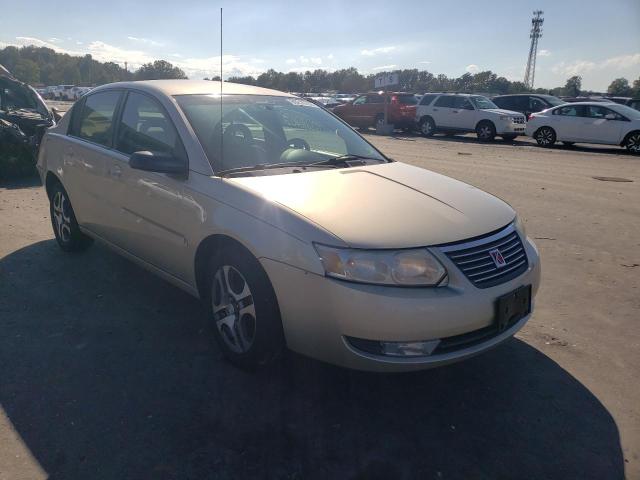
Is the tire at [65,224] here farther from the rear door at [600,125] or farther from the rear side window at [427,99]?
the rear side window at [427,99]

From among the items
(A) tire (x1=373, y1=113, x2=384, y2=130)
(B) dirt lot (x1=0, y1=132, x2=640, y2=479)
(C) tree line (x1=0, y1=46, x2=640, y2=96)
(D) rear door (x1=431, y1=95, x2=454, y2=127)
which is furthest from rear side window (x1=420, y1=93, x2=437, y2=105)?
(C) tree line (x1=0, y1=46, x2=640, y2=96)

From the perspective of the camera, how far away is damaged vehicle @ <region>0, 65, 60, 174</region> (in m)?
9.33

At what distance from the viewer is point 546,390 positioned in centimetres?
299

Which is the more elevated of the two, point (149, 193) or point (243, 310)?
point (149, 193)

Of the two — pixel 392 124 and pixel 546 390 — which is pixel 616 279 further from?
pixel 392 124

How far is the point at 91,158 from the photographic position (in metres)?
4.30

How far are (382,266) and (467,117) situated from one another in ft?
60.7

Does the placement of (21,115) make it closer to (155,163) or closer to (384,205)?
(155,163)

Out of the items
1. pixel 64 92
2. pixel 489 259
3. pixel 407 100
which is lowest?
pixel 489 259

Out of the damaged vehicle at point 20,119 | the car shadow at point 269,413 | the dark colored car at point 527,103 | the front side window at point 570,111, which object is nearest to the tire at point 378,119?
the dark colored car at point 527,103

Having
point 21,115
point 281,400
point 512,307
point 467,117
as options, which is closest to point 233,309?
point 281,400

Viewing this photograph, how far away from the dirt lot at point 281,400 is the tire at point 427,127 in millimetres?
17228

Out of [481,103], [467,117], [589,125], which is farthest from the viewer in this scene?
[467,117]

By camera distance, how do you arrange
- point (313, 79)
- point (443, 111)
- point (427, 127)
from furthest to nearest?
point (313, 79) → point (427, 127) → point (443, 111)
